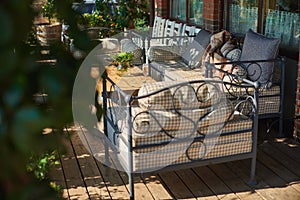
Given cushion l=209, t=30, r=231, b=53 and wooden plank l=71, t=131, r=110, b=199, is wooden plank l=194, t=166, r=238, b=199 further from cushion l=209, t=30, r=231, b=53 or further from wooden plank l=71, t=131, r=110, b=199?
cushion l=209, t=30, r=231, b=53

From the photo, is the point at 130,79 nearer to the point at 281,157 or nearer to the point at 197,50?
the point at 197,50

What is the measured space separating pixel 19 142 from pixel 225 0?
20.3ft

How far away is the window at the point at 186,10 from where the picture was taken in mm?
7322

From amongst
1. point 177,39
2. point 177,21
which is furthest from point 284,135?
point 177,21

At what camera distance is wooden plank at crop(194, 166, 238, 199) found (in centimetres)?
345

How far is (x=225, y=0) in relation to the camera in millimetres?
6363

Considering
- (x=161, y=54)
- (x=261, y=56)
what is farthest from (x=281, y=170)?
Result: (x=161, y=54)

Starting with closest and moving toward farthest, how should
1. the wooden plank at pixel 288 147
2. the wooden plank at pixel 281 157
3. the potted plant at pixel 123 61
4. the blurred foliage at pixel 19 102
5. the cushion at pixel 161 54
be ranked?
1. the blurred foliage at pixel 19 102
2. the wooden plank at pixel 281 157
3. the wooden plank at pixel 288 147
4. the potted plant at pixel 123 61
5. the cushion at pixel 161 54

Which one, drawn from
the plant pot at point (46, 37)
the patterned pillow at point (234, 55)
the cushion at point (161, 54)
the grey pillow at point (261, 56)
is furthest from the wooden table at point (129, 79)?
the plant pot at point (46, 37)

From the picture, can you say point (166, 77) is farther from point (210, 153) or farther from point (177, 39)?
point (210, 153)

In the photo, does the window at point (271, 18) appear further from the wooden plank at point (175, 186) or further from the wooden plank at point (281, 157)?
the wooden plank at point (175, 186)

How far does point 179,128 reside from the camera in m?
3.21

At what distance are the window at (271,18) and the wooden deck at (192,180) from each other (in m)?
1.38

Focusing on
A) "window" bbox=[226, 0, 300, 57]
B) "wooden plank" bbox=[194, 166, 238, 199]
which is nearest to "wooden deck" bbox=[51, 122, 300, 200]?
"wooden plank" bbox=[194, 166, 238, 199]
